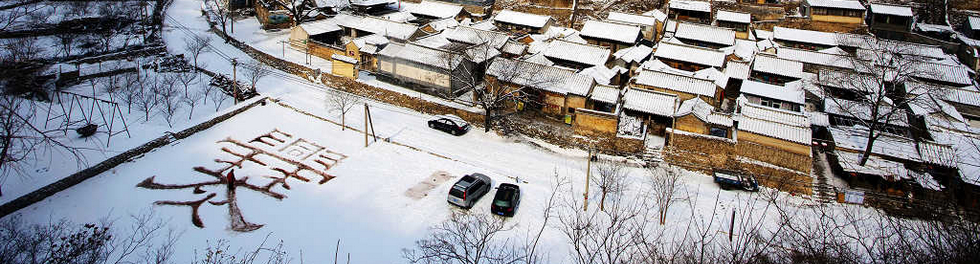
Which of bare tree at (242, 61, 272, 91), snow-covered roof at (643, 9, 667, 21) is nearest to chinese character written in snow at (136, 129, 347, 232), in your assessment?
bare tree at (242, 61, 272, 91)

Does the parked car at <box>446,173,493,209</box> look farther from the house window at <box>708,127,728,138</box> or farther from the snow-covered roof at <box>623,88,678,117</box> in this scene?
the house window at <box>708,127,728,138</box>

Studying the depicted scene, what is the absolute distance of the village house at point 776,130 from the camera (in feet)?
78.7

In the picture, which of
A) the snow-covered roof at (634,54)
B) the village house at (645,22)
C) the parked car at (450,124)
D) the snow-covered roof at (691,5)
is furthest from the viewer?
the snow-covered roof at (691,5)

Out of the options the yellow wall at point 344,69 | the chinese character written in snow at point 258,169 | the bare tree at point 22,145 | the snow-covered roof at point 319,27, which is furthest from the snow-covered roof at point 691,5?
the bare tree at point 22,145

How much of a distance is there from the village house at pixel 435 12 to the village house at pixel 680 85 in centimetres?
1948

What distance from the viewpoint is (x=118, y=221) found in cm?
1694

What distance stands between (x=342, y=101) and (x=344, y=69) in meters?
6.28

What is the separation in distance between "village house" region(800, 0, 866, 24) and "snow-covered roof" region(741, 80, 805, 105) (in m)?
15.8

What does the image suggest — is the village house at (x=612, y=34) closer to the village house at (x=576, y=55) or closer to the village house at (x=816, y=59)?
the village house at (x=576, y=55)

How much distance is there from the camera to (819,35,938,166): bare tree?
25.9m

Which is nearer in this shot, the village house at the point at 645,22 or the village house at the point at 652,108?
the village house at the point at 652,108

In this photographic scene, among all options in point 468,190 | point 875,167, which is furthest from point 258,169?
point 875,167

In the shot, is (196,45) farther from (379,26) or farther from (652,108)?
(652,108)

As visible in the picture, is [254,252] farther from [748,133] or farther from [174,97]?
[748,133]
